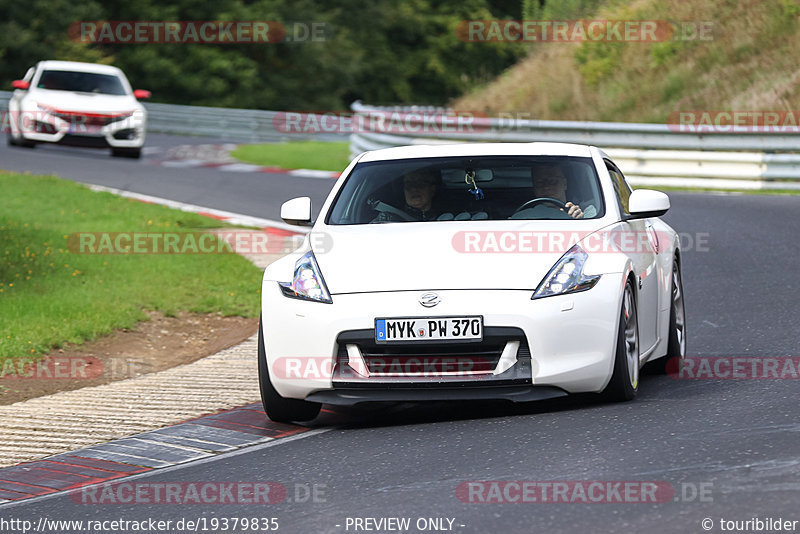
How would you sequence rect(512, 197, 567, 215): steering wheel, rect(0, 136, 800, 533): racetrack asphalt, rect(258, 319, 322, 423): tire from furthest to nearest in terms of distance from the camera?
1. rect(512, 197, 567, 215): steering wheel
2. rect(258, 319, 322, 423): tire
3. rect(0, 136, 800, 533): racetrack asphalt

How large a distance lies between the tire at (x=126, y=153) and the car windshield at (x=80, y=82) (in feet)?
3.64

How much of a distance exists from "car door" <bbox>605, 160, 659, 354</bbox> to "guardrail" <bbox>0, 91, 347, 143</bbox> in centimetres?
3069

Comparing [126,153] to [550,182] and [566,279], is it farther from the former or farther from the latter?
[566,279]

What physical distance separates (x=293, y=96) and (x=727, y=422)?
52777 millimetres

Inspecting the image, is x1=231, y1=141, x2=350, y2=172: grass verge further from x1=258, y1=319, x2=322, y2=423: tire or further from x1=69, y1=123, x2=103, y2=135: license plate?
x1=258, y1=319, x2=322, y2=423: tire

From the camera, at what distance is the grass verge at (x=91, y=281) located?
1048 centimetres

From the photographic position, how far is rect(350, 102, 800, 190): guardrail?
19.3m

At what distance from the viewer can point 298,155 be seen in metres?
29.3

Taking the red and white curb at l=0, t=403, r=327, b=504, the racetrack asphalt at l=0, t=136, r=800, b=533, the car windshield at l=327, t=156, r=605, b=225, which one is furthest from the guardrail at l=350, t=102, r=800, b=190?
the red and white curb at l=0, t=403, r=327, b=504

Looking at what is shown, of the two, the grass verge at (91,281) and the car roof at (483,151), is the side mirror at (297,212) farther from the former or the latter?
the grass verge at (91,281)

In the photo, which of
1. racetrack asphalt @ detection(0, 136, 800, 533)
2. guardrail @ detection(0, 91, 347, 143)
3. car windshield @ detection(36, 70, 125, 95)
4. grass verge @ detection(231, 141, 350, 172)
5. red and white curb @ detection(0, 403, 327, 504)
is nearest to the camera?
racetrack asphalt @ detection(0, 136, 800, 533)

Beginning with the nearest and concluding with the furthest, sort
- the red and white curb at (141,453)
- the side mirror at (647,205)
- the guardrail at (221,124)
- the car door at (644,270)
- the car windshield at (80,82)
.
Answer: the red and white curb at (141,453) → the car door at (644,270) → the side mirror at (647,205) → the car windshield at (80,82) → the guardrail at (221,124)

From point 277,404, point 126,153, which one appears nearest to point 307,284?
point 277,404

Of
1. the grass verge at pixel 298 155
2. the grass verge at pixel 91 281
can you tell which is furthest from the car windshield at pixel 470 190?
the grass verge at pixel 298 155
